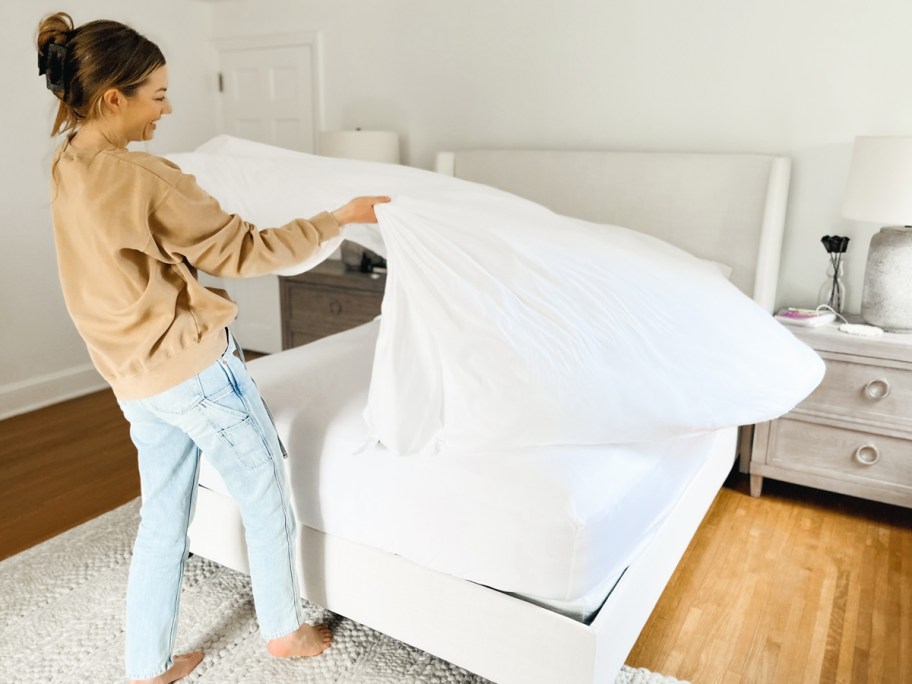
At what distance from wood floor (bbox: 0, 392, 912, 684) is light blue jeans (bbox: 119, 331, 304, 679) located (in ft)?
2.91

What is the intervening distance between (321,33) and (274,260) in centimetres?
282

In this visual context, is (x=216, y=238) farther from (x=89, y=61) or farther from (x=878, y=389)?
(x=878, y=389)

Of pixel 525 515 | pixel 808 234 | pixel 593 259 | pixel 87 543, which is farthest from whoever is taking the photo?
pixel 808 234

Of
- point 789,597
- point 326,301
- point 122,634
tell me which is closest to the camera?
point 122,634

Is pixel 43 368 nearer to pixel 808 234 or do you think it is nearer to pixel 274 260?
pixel 274 260

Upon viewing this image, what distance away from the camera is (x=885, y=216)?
2.27 metres

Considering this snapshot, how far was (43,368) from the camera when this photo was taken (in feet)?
11.7

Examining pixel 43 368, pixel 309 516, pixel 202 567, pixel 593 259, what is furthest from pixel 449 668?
pixel 43 368

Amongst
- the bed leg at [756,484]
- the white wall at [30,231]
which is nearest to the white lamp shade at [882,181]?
the bed leg at [756,484]

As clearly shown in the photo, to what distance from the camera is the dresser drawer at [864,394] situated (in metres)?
2.28

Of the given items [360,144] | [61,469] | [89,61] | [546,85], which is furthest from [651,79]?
[61,469]

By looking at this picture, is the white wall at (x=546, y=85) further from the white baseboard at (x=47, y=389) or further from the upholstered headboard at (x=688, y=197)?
the upholstered headboard at (x=688, y=197)

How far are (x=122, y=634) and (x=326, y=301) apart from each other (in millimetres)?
1760

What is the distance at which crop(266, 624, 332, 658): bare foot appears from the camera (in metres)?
1.68
